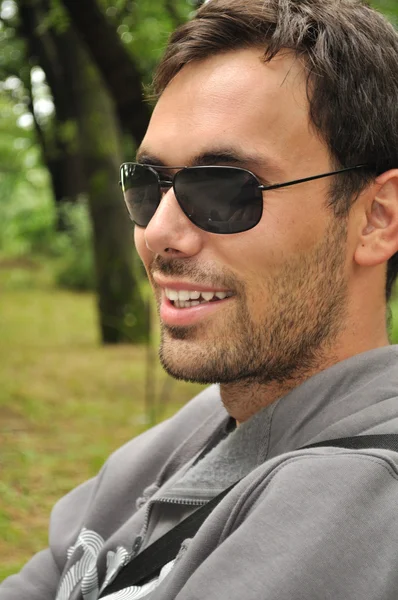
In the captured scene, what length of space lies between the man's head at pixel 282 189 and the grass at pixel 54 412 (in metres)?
2.87

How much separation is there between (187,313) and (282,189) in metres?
0.36

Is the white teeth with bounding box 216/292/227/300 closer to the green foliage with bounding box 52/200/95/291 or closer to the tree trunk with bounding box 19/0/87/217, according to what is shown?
the tree trunk with bounding box 19/0/87/217

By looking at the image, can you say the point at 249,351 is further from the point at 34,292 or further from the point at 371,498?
the point at 34,292

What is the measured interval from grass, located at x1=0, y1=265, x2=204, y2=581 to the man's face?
285cm

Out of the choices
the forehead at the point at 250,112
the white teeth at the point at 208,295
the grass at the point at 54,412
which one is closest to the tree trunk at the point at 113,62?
the grass at the point at 54,412

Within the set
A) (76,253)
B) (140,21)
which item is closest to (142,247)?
(140,21)

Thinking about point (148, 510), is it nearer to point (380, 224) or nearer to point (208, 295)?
point (208, 295)

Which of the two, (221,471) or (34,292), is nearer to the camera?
(221,471)

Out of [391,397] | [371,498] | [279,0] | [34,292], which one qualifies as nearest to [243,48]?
[279,0]

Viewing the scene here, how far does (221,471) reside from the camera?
6.75 feet

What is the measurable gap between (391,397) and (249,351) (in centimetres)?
37

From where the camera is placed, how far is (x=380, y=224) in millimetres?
2090

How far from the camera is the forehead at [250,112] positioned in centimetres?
197

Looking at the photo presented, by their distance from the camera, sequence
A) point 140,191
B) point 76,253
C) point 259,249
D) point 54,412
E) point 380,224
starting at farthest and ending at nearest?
point 76,253 → point 54,412 → point 140,191 → point 380,224 → point 259,249
